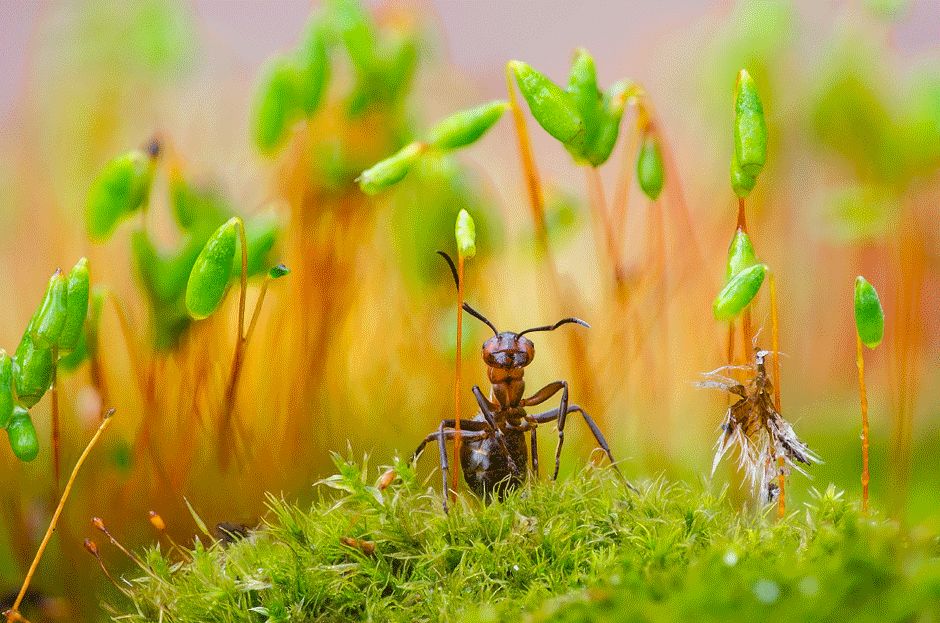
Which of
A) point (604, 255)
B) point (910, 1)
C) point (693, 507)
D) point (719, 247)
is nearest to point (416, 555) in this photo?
point (693, 507)

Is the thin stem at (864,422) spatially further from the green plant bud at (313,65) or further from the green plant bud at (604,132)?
the green plant bud at (313,65)

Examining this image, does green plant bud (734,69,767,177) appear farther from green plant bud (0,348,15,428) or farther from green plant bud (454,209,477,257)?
green plant bud (0,348,15,428)

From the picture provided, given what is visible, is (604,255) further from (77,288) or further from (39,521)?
(39,521)

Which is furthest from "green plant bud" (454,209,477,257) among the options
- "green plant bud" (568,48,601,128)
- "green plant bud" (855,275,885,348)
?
"green plant bud" (855,275,885,348)

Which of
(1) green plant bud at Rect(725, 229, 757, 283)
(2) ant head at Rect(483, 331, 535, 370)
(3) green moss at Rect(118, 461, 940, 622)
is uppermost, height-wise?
(1) green plant bud at Rect(725, 229, 757, 283)

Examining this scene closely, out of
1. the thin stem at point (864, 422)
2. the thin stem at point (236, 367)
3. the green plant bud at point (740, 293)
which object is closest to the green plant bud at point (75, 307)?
the thin stem at point (236, 367)

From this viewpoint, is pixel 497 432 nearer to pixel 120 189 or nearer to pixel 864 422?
pixel 864 422
